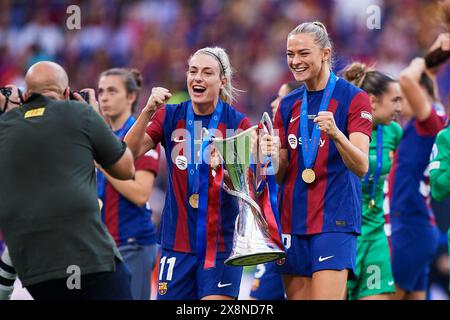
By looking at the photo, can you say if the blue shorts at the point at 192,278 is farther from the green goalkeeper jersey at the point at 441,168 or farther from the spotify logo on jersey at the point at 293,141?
the green goalkeeper jersey at the point at 441,168

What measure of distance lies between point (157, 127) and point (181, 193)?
0.44 meters

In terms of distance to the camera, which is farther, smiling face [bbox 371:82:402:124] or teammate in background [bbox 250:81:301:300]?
teammate in background [bbox 250:81:301:300]

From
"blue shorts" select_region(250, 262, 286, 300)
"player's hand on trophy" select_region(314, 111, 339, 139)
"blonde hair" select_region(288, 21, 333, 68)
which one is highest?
"blonde hair" select_region(288, 21, 333, 68)

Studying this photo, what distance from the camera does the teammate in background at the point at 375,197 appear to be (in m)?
6.39

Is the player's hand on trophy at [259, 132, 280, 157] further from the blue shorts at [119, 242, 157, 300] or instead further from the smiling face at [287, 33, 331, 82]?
the blue shorts at [119, 242, 157, 300]

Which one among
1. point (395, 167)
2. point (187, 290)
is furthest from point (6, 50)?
point (187, 290)

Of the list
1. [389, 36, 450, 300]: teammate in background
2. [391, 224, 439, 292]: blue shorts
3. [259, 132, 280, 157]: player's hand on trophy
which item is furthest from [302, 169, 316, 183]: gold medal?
[391, 224, 439, 292]: blue shorts

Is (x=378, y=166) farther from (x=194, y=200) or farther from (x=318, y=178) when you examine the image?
(x=194, y=200)

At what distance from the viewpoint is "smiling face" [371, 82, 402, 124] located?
21.2ft

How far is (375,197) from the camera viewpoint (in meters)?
6.52

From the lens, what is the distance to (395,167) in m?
7.42

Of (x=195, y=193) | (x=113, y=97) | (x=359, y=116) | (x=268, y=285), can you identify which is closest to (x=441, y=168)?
(x=359, y=116)
